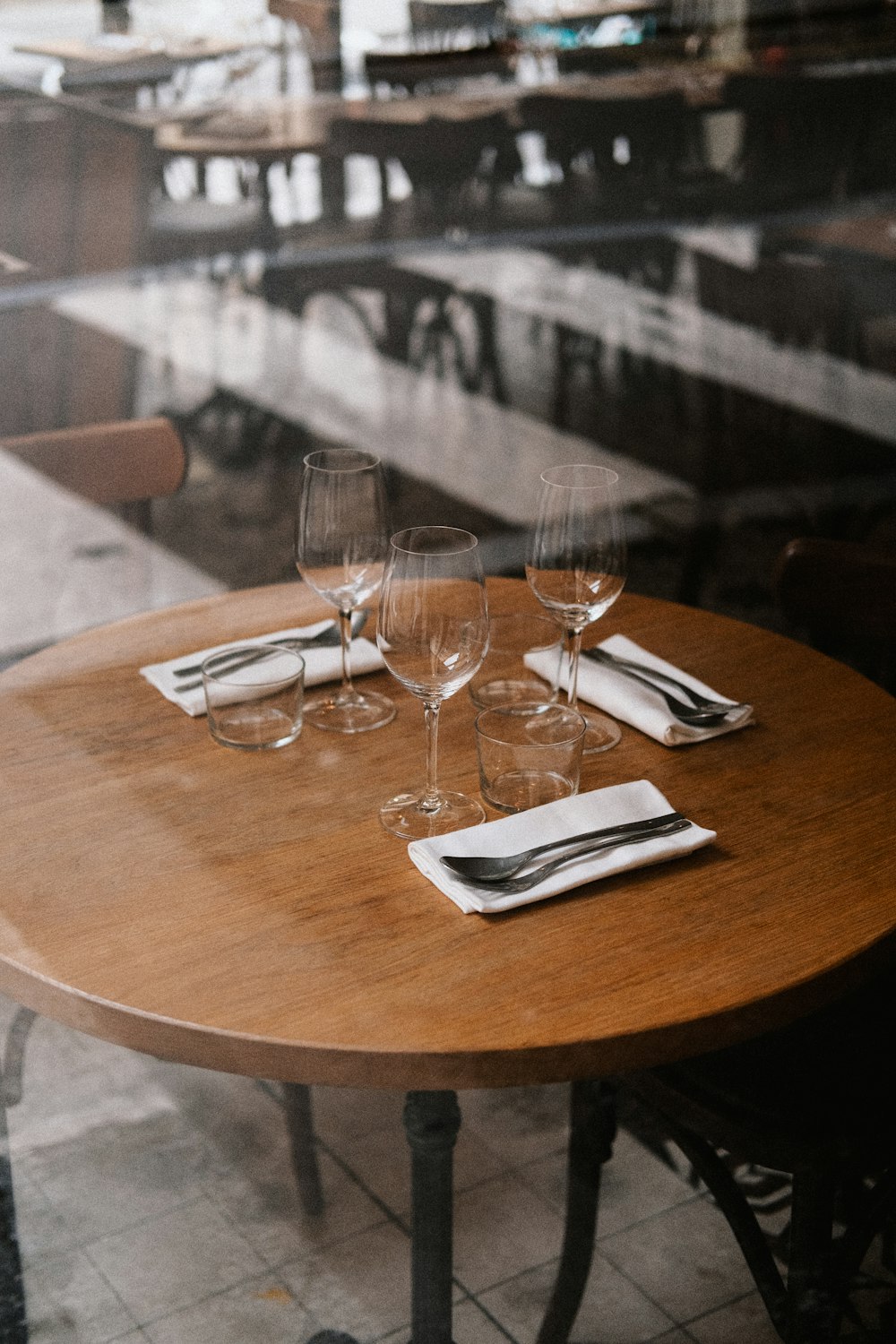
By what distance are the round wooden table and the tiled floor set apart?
292 millimetres

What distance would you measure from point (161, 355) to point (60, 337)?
0.88m

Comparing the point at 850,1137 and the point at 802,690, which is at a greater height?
the point at 802,690

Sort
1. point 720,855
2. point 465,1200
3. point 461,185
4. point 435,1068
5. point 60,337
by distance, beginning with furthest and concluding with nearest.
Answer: point 461,185 → point 60,337 → point 465,1200 → point 720,855 → point 435,1068

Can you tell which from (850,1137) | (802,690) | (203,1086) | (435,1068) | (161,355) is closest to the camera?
(435,1068)

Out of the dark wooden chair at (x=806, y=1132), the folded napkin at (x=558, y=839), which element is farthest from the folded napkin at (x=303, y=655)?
the dark wooden chair at (x=806, y=1132)

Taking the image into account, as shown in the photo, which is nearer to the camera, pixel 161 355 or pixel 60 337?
pixel 60 337

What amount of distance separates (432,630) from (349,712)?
0.23 metres

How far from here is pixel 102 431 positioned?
204 cm

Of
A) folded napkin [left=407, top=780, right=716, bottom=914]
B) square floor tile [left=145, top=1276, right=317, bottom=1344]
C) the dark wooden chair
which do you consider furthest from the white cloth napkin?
square floor tile [left=145, top=1276, right=317, bottom=1344]

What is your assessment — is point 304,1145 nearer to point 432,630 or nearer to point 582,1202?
point 582,1202

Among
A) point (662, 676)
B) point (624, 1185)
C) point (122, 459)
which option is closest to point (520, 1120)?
point (624, 1185)

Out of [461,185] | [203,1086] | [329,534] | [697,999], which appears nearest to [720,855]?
[697,999]

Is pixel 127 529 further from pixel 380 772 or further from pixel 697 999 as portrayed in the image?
pixel 697 999

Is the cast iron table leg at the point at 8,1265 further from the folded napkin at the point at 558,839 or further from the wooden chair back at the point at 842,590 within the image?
the wooden chair back at the point at 842,590
